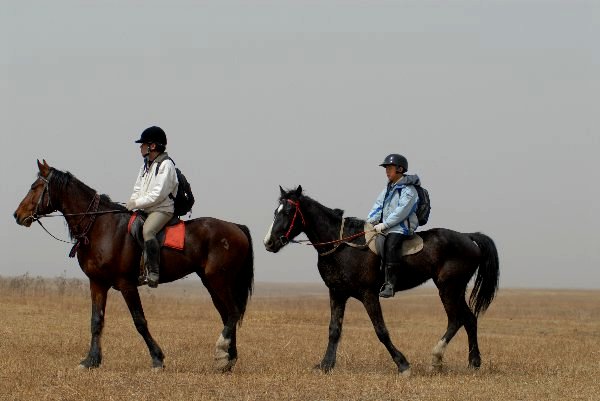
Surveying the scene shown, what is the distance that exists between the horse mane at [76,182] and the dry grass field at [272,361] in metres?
2.28

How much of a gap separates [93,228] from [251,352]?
4142 millimetres

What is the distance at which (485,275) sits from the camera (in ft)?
40.3

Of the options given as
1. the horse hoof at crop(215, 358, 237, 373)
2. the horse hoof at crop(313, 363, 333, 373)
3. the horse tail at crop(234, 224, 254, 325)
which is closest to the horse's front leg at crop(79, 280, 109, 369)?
the horse hoof at crop(215, 358, 237, 373)

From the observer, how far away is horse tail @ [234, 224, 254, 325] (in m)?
11.6

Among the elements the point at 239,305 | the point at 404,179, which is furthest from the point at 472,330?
the point at 239,305

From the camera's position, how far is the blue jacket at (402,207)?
11.1 meters

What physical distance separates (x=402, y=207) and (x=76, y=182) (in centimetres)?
463

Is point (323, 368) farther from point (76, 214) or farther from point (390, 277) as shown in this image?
point (76, 214)

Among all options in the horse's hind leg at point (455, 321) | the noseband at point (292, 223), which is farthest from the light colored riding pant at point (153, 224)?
the horse's hind leg at point (455, 321)

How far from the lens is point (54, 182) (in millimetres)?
11492

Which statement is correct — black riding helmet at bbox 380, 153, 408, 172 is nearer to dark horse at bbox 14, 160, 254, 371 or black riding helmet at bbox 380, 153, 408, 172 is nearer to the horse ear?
dark horse at bbox 14, 160, 254, 371

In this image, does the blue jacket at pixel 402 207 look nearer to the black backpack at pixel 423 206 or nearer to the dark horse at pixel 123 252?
the black backpack at pixel 423 206

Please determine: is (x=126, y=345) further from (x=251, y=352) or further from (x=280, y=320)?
(x=280, y=320)

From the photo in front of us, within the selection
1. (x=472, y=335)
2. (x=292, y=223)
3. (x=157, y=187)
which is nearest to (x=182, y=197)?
(x=157, y=187)
